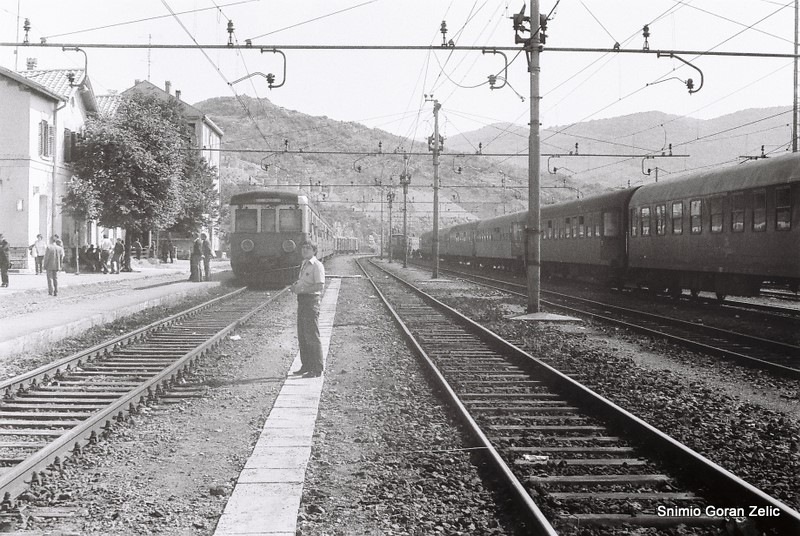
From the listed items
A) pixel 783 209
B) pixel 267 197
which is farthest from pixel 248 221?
pixel 783 209

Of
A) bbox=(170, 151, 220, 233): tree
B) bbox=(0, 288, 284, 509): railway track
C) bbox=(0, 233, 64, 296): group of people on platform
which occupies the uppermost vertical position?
bbox=(170, 151, 220, 233): tree

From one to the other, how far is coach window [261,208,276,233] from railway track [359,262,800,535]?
53.1 feet

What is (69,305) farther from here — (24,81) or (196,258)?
(24,81)

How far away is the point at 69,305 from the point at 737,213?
1549cm

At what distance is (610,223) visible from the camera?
2456cm

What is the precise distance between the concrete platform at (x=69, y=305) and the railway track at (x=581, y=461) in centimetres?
686

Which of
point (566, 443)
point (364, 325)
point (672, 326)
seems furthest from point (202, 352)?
point (672, 326)

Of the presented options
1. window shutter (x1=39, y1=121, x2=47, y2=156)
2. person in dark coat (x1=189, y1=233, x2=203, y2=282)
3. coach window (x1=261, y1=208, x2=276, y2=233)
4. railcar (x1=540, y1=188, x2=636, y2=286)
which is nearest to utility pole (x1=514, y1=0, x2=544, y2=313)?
railcar (x1=540, y1=188, x2=636, y2=286)

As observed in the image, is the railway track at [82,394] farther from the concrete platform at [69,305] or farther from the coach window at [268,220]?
the coach window at [268,220]

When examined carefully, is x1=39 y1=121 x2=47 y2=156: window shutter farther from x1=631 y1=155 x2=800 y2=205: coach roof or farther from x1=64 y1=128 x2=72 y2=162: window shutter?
x1=631 y1=155 x2=800 y2=205: coach roof

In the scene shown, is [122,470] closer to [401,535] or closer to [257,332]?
[401,535]

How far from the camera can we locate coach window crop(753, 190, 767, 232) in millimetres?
15758

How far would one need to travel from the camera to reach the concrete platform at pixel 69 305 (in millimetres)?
12672

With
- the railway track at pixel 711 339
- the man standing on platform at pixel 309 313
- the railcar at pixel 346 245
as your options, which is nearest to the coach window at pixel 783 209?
the railway track at pixel 711 339
